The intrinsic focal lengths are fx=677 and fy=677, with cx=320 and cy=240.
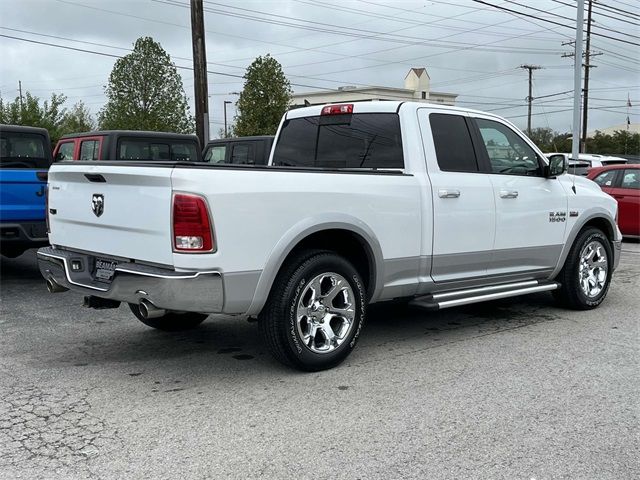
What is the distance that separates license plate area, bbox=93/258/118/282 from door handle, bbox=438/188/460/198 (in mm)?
2617

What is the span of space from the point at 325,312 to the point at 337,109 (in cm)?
201

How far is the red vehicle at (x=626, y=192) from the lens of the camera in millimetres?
12844

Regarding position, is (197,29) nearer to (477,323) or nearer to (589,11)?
(477,323)

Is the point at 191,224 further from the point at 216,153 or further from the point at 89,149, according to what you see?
the point at 216,153

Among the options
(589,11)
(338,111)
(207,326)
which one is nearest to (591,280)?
(338,111)

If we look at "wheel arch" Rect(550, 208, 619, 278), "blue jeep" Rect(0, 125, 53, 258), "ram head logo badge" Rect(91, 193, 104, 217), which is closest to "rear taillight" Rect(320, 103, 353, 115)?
"ram head logo badge" Rect(91, 193, 104, 217)

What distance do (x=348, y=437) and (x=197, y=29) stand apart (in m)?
14.0

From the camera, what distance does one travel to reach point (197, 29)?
1606cm

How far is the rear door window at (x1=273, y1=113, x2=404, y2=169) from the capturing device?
5656 millimetres

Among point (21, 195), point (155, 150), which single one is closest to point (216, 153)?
point (155, 150)

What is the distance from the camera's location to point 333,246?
529 centimetres

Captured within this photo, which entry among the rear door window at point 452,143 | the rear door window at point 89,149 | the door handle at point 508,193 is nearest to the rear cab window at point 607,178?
the door handle at point 508,193

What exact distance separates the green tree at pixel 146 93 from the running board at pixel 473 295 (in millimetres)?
24565

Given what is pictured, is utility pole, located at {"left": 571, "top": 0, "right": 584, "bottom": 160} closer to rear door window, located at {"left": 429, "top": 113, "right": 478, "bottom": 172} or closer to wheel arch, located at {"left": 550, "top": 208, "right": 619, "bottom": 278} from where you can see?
wheel arch, located at {"left": 550, "top": 208, "right": 619, "bottom": 278}
